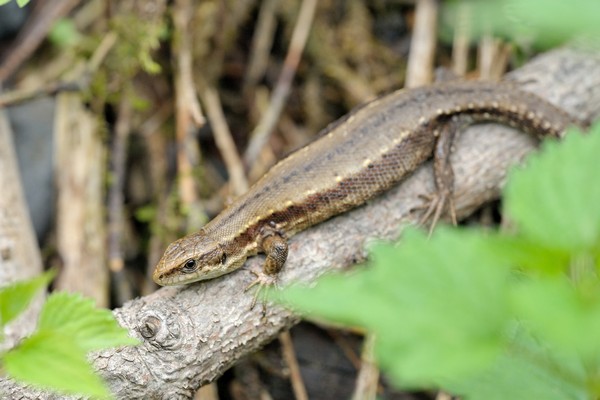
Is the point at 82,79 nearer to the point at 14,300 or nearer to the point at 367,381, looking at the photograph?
the point at 367,381

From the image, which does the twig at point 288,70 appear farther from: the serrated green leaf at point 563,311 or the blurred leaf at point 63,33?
the serrated green leaf at point 563,311

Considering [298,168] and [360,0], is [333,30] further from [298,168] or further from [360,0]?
[298,168]

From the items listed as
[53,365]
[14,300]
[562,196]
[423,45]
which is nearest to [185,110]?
[423,45]

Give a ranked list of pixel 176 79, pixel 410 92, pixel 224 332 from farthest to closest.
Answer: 1. pixel 176 79
2. pixel 410 92
3. pixel 224 332

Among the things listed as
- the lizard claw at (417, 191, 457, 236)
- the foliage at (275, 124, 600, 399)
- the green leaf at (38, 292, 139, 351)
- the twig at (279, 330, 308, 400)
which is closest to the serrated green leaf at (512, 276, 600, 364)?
the foliage at (275, 124, 600, 399)

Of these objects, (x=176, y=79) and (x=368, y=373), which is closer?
(x=368, y=373)

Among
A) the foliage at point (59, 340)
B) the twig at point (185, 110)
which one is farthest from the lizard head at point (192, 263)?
the foliage at point (59, 340)

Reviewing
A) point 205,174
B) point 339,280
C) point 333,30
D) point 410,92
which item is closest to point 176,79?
point 205,174
